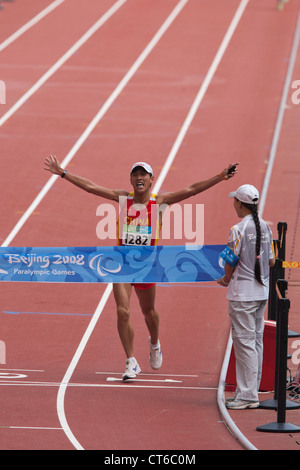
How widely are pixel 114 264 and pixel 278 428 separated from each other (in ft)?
8.89

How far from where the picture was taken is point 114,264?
10.8m

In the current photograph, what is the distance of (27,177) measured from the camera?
771 inches

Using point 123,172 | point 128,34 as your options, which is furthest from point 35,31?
point 123,172

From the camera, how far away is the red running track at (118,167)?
9.70m

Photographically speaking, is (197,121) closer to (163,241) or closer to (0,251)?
(163,241)

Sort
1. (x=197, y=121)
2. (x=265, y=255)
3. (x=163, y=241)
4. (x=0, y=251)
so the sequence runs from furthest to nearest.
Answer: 1. (x=197, y=121)
2. (x=163, y=241)
3. (x=0, y=251)
4. (x=265, y=255)

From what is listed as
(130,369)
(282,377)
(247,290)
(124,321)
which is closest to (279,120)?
(124,321)

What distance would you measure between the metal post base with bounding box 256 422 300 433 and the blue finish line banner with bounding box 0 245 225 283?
2141mm

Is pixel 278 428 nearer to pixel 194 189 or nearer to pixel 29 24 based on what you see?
pixel 194 189

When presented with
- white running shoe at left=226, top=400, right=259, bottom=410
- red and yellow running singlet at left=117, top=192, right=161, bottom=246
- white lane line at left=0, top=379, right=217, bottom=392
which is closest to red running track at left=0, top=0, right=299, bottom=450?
white lane line at left=0, top=379, right=217, bottom=392

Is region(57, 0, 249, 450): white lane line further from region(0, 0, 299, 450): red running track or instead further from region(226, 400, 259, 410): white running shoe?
region(226, 400, 259, 410): white running shoe

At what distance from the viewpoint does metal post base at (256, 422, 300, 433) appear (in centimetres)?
905

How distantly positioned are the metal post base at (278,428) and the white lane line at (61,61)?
15.2 metres

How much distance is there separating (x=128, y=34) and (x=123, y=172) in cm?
1273
